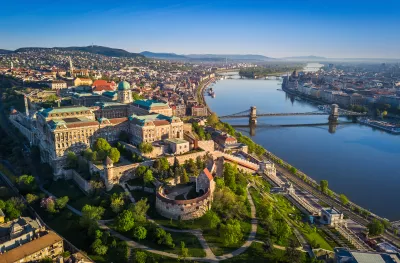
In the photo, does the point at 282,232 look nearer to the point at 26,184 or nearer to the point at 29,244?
the point at 29,244

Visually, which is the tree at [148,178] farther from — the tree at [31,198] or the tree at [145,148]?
the tree at [31,198]

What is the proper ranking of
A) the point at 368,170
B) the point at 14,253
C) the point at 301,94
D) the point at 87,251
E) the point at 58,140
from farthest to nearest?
the point at 301,94
the point at 368,170
the point at 58,140
the point at 87,251
the point at 14,253

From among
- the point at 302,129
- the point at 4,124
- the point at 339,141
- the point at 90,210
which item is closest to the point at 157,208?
the point at 90,210

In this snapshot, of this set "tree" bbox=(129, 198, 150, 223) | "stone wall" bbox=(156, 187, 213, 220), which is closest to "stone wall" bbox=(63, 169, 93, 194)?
"tree" bbox=(129, 198, 150, 223)

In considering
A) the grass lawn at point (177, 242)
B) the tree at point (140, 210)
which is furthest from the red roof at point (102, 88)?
the grass lawn at point (177, 242)

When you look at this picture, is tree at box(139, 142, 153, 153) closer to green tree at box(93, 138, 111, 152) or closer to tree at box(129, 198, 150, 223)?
→ green tree at box(93, 138, 111, 152)

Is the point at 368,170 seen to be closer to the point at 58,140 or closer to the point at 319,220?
the point at 319,220
